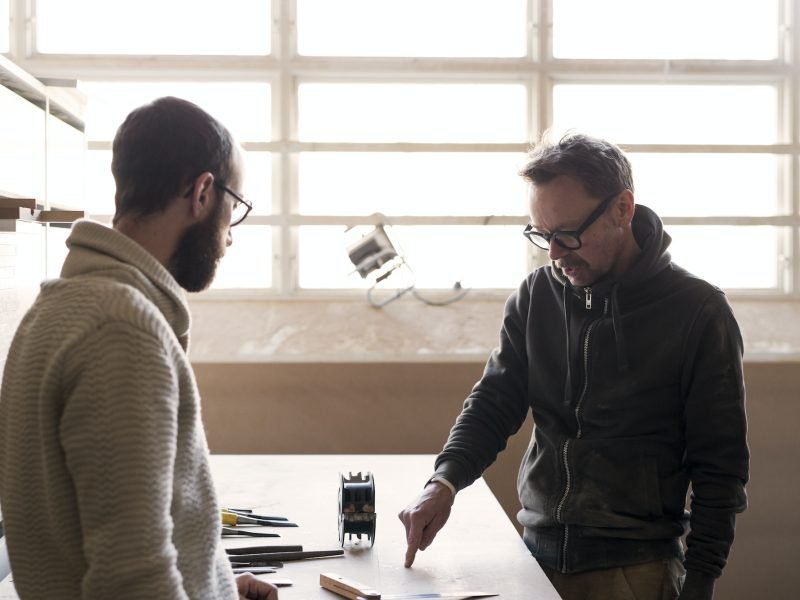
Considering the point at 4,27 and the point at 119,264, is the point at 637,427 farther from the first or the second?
the point at 4,27

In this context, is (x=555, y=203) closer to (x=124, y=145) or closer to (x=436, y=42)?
(x=124, y=145)

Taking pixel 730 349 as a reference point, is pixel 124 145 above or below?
above

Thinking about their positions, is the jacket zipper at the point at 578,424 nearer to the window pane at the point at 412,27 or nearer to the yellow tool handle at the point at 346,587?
the yellow tool handle at the point at 346,587

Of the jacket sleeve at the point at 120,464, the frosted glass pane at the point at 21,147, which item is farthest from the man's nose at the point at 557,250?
the frosted glass pane at the point at 21,147

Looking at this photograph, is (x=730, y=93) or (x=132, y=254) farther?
(x=730, y=93)

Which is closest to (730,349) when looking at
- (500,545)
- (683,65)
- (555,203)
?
(555,203)

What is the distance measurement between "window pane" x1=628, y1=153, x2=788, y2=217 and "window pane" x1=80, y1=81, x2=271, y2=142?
169 cm

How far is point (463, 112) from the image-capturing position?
3.90 metres

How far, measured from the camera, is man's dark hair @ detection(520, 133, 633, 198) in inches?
76.7

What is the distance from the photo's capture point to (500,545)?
6.18 feet

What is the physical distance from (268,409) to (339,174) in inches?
43.0

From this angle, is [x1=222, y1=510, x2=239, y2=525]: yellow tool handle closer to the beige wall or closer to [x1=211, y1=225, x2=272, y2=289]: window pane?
the beige wall

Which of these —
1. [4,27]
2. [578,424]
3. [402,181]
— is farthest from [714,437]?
[4,27]

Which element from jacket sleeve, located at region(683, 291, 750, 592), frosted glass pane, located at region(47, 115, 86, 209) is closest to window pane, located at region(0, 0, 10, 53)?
frosted glass pane, located at region(47, 115, 86, 209)
